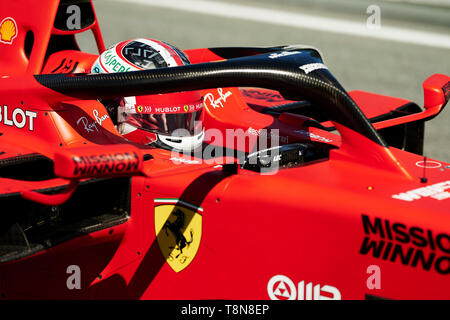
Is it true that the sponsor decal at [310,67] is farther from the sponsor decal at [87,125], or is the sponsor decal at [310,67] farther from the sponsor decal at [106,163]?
the sponsor decal at [87,125]

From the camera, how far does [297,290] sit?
310cm

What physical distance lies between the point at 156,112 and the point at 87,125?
351 mm

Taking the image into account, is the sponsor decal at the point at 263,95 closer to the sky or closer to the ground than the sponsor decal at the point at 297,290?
closer to the sky

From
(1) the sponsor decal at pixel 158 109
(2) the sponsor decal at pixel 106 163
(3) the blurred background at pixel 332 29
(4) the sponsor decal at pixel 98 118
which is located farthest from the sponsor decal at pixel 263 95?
(3) the blurred background at pixel 332 29

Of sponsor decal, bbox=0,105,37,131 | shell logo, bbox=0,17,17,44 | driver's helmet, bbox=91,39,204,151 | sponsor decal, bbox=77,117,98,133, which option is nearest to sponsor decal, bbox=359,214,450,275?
driver's helmet, bbox=91,39,204,151

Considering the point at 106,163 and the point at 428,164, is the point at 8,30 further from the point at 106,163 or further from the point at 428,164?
the point at 428,164

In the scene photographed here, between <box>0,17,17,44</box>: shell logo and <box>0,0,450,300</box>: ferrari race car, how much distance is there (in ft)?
2.38

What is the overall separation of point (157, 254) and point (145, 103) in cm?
82

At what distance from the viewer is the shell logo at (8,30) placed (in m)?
4.43

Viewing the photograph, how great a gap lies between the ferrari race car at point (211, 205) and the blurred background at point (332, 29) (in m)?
5.06

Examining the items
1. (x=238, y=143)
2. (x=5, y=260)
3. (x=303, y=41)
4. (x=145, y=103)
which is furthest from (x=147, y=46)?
(x=303, y=41)
